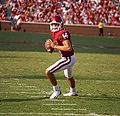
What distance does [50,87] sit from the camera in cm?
1159

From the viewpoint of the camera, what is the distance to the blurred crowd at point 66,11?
108 feet

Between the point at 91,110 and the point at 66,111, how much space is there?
433 mm

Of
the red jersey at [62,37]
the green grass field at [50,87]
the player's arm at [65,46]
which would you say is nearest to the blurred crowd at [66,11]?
the green grass field at [50,87]

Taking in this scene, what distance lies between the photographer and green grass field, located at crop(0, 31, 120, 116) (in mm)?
8594

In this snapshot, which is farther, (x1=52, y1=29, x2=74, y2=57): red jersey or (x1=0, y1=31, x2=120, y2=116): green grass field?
(x1=52, y1=29, x2=74, y2=57): red jersey

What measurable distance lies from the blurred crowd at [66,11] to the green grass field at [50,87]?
10023 mm

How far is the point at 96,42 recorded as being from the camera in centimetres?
2897

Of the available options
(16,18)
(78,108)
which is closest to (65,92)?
(78,108)

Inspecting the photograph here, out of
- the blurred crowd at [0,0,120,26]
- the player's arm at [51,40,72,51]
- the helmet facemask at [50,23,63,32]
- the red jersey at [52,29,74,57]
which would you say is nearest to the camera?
the player's arm at [51,40,72,51]

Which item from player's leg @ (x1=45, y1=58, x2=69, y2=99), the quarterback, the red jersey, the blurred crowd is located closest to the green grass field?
player's leg @ (x1=45, y1=58, x2=69, y2=99)

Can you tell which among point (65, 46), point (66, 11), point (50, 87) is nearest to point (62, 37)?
point (65, 46)

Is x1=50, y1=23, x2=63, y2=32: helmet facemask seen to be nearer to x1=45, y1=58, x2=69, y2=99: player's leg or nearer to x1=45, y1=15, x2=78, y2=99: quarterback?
x1=45, y1=15, x2=78, y2=99: quarterback

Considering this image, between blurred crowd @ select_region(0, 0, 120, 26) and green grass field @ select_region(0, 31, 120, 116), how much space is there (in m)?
10.0

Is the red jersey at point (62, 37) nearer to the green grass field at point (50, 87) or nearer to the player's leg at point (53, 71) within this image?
the player's leg at point (53, 71)
